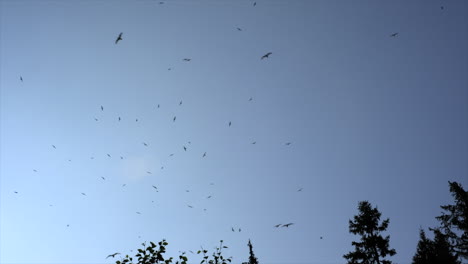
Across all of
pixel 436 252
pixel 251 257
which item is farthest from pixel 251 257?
pixel 436 252

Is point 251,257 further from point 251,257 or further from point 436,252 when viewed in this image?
point 436,252

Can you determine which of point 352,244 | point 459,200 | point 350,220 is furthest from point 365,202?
point 459,200

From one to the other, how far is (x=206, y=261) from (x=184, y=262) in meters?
1.30

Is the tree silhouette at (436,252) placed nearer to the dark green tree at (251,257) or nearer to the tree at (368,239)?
the tree at (368,239)

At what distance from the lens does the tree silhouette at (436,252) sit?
827 inches

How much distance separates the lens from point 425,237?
2709 cm

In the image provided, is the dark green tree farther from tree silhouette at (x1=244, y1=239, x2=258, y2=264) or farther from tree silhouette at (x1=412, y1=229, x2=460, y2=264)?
tree silhouette at (x1=412, y1=229, x2=460, y2=264)

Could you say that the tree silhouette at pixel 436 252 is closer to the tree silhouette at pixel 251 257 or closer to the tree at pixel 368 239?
the tree at pixel 368 239

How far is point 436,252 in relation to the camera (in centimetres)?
2152

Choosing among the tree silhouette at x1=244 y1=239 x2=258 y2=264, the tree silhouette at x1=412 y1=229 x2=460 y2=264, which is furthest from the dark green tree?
the tree silhouette at x1=412 y1=229 x2=460 y2=264

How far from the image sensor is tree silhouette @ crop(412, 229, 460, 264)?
68.9ft

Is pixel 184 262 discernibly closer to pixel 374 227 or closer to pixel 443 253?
pixel 374 227

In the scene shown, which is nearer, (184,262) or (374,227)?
(184,262)

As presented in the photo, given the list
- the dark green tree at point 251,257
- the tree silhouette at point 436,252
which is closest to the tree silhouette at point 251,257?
the dark green tree at point 251,257
